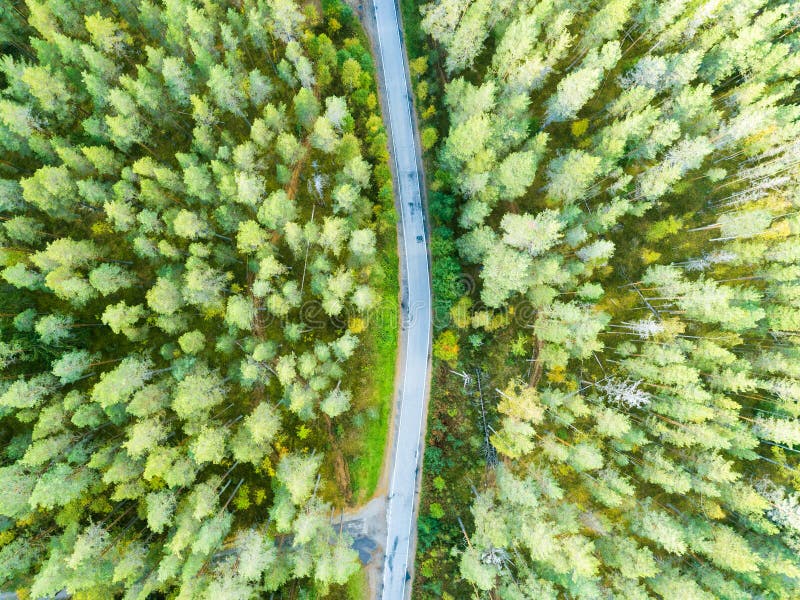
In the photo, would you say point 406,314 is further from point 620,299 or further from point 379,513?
point 620,299

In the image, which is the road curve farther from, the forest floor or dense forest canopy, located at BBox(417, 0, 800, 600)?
dense forest canopy, located at BBox(417, 0, 800, 600)

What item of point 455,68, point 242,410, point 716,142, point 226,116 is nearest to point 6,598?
point 242,410

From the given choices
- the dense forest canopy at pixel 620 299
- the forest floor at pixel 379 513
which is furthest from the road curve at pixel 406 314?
the dense forest canopy at pixel 620 299

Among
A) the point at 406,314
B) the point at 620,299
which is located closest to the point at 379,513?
the point at 406,314

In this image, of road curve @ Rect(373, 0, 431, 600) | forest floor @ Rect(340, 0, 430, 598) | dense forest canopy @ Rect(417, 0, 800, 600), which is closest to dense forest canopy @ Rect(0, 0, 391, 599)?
forest floor @ Rect(340, 0, 430, 598)

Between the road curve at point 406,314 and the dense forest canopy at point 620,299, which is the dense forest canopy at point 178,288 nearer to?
the road curve at point 406,314

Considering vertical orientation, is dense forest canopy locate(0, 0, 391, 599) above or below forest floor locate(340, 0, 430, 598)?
above
